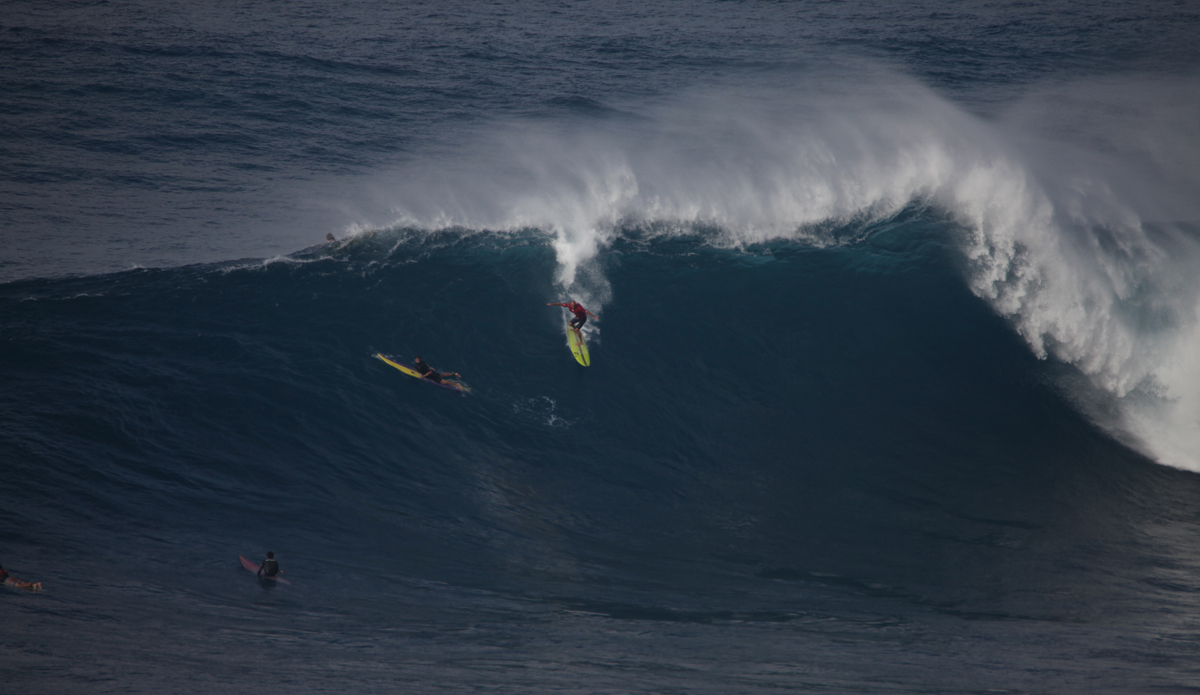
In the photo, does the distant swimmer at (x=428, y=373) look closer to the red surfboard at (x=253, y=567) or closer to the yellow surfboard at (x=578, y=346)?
the yellow surfboard at (x=578, y=346)

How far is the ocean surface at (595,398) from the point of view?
455 inches

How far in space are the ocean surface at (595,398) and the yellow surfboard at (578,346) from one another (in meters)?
0.55

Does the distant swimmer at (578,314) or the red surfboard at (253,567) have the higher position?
the distant swimmer at (578,314)

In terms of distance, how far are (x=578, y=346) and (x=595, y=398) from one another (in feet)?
5.67

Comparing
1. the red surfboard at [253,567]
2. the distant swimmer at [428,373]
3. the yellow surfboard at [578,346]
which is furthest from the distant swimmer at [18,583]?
the yellow surfboard at [578,346]

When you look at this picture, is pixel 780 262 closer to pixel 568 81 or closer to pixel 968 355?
pixel 968 355

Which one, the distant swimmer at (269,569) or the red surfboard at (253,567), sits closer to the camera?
the distant swimmer at (269,569)

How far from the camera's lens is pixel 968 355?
60.6 ft

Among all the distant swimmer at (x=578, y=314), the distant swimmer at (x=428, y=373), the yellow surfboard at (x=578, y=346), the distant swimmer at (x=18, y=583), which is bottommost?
the distant swimmer at (x=18, y=583)

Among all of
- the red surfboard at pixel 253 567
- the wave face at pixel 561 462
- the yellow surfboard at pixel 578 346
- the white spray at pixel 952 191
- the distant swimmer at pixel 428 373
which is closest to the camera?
the wave face at pixel 561 462

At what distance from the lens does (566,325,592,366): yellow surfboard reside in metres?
18.4

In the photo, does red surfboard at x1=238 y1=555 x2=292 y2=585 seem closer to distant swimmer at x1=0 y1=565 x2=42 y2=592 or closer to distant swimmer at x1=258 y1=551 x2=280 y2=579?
distant swimmer at x1=258 y1=551 x2=280 y2=579

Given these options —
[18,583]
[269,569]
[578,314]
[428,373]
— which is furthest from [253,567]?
[578,314]

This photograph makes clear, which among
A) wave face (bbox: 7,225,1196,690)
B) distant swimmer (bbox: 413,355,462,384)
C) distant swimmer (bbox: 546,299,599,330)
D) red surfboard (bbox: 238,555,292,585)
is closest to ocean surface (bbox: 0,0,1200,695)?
wave face (bbox: 7,225,1196,690)
